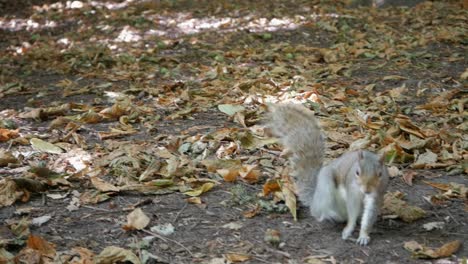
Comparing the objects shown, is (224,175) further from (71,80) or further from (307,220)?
(71,80)

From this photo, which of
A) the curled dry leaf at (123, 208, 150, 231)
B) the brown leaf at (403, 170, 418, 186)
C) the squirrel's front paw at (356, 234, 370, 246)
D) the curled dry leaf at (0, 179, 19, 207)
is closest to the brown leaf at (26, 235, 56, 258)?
the curled dry leaf at (123, 208, 150, 231)

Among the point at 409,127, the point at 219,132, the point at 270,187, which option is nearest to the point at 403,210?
the point at 270,187

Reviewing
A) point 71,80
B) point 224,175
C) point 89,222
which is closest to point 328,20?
point 71,80

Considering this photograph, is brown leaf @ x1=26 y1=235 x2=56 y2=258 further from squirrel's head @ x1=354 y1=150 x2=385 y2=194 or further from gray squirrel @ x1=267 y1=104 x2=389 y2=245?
squirrel's head @ x1=354 y1=150 x2=385 y2=194

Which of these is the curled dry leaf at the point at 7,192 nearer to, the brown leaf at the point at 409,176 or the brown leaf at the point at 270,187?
the brown leaf at the point at 270,187

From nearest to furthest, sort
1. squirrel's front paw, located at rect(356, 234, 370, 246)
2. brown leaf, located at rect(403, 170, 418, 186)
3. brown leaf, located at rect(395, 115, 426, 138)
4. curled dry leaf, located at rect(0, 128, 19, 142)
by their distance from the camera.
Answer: squirrel's front paw, located at rect(356, 234, 370, 246) → brown leaf, located at rect(403, 170, 418, 186) → brown leaf, located at rect(395, 115, 426, 138) → curled dry leaf, located at rect(0, 128, 19, 142)

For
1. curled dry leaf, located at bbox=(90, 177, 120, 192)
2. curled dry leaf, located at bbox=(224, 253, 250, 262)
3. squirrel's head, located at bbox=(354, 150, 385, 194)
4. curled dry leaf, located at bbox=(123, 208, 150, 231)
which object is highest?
squirrel's head, located at bbox=(354, 150, 385, 194)

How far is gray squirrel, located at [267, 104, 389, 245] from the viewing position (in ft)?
9.27

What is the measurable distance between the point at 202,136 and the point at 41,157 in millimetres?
1061

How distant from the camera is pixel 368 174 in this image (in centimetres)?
279

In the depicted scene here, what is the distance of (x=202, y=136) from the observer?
14.3 feet

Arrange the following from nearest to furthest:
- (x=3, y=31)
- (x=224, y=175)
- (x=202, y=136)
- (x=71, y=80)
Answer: (x=224, y=175) → (x=202, y=136) → (x=71, y=80) → (x=3, y=31)

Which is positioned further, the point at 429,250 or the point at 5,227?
the point at 5,227

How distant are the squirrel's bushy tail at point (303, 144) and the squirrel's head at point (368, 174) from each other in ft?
1.76
